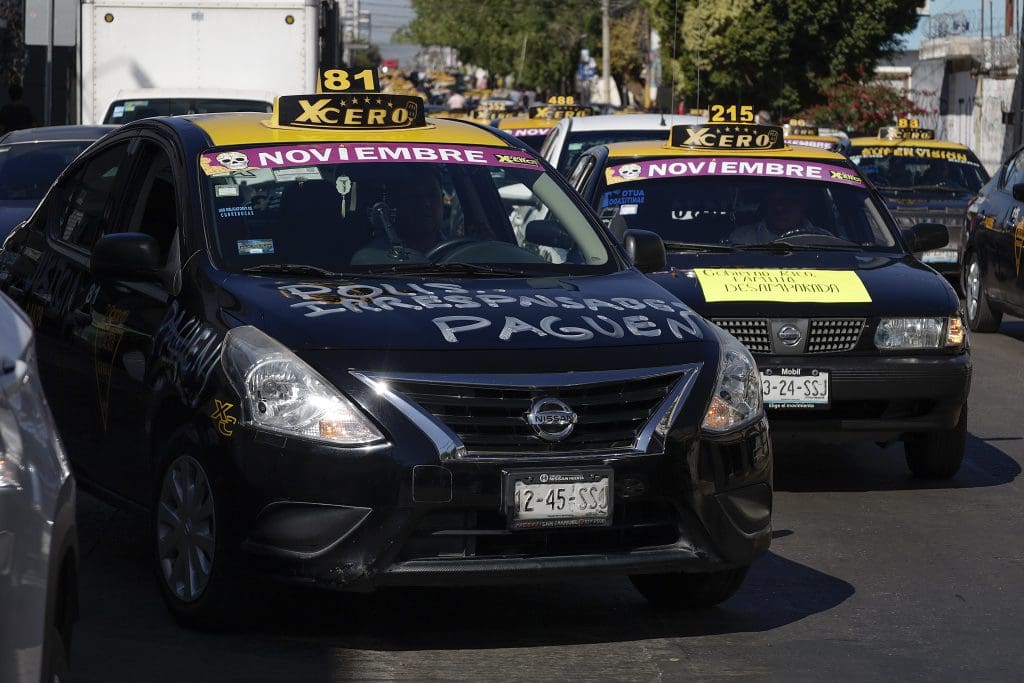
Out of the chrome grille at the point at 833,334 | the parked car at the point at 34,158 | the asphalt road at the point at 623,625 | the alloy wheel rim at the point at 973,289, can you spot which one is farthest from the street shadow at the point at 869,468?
the parked car at the point at 34,158

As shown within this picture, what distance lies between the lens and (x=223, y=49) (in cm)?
2091

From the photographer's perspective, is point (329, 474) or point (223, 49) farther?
point (223, 49)

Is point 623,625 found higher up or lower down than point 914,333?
lower down

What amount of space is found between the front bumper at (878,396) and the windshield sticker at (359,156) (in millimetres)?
1842

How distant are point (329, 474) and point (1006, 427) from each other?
20.6ft

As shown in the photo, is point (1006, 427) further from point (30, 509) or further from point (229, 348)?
point (30, 509)

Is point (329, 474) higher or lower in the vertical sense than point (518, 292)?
lower

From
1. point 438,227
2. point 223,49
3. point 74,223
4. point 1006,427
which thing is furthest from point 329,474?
point 223,49

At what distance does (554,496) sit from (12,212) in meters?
8.81

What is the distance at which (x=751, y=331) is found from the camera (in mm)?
8430

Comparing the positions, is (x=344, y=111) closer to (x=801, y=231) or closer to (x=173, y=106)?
(x=801, y=231)

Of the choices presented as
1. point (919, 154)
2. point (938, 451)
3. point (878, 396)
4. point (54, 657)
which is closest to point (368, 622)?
point (54, 657)

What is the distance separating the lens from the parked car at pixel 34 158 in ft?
47.7

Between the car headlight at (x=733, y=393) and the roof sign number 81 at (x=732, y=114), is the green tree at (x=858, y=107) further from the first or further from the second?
the car headlight at (x=733, y=393)
